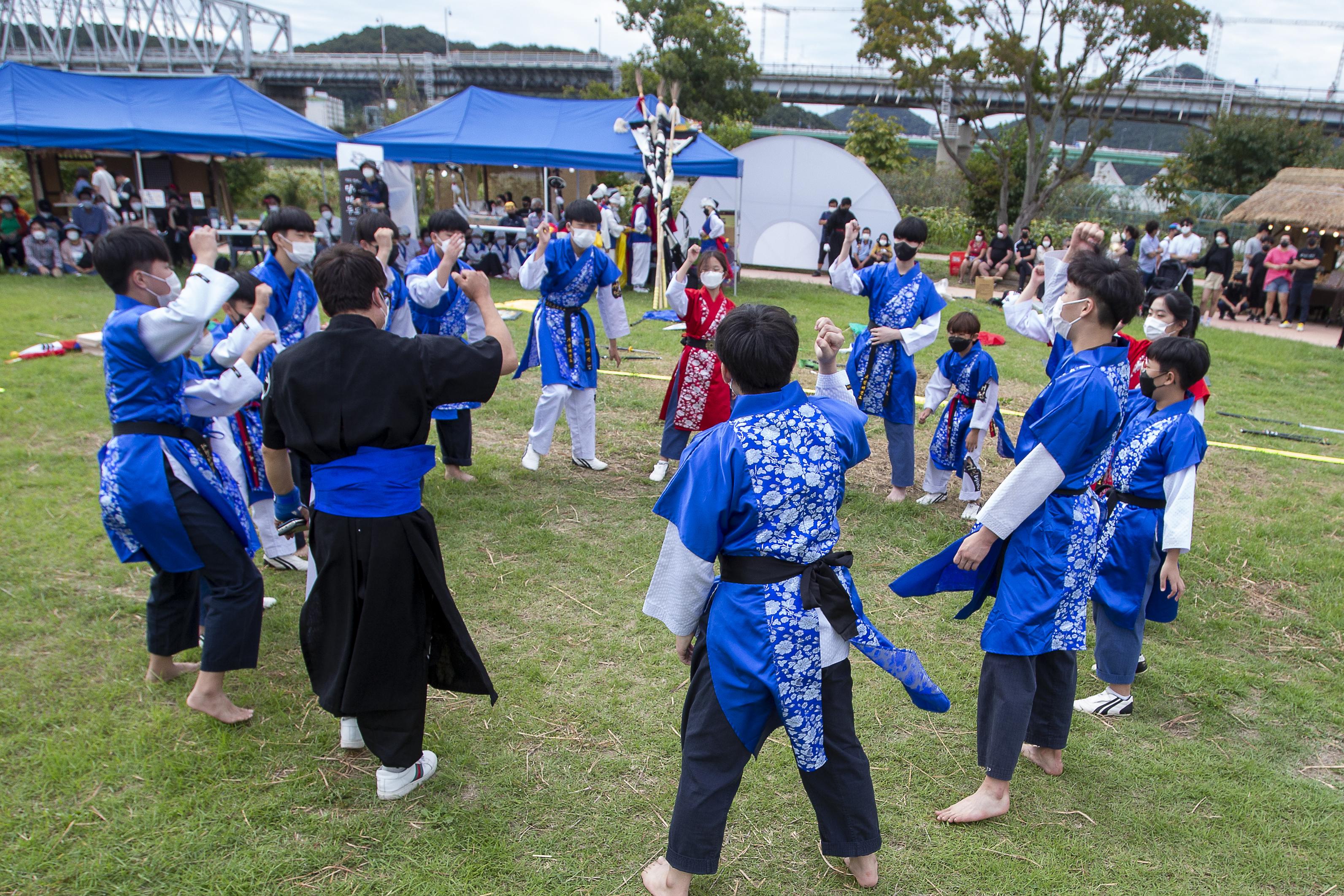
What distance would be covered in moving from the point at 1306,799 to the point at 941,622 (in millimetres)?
1497

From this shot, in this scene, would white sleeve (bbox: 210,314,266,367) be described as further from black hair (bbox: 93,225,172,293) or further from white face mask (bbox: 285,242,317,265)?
white face mask (bbox: 285,242,317,265)

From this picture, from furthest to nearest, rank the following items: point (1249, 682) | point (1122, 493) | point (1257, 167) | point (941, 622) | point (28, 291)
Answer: point (1257, 167)
point (28, 291)
point (941, 622)
point (1249, 682)
point (1122, 493)

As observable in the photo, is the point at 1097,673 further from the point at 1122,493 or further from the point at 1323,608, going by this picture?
the point at 1323,608

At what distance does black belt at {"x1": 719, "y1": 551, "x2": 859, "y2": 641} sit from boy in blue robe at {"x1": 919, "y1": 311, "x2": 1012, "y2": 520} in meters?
3.26

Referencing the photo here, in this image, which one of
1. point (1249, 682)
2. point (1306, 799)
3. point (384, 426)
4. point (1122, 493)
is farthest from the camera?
point (1249, 682)

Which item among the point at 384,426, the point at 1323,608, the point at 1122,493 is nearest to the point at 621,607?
the point at 384,426

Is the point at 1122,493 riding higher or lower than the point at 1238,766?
higher

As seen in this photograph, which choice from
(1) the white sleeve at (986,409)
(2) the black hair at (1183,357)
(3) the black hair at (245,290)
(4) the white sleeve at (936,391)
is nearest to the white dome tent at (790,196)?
(4) the white sleeve at (936,391)

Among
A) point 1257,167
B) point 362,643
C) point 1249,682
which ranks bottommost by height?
point 1249,682

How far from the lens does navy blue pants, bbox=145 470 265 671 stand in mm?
2850

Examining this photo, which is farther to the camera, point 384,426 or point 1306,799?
point 1306,799

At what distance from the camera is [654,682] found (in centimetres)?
340

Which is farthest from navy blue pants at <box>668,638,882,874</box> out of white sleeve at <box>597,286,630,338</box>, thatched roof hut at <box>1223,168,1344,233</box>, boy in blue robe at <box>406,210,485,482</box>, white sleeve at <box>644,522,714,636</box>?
thatched roof hut at <box>1223,168,1344,233</box>

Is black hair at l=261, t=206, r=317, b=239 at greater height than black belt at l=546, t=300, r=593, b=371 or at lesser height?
greater
